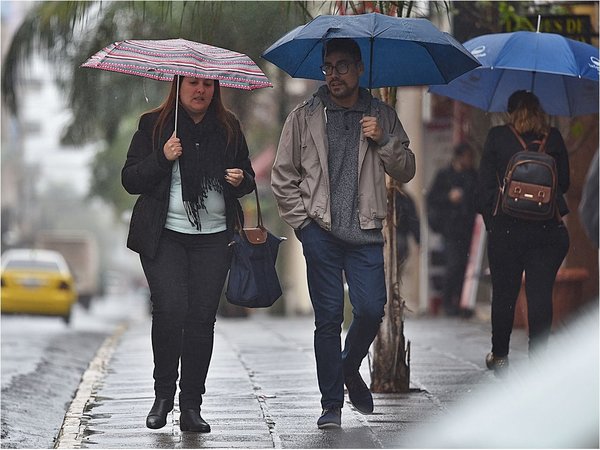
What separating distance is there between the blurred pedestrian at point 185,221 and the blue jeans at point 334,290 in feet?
1.38

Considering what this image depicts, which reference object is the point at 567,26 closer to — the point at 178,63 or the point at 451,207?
the point at 451,207

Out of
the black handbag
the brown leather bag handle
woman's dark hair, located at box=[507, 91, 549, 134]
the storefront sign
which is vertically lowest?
the black handbag

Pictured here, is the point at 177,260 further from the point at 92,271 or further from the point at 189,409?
the point at 92,271

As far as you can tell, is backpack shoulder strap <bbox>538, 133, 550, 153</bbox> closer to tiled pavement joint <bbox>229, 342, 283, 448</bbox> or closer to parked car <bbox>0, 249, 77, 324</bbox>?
tiled pavement joint <bbox>229, 342, 283, 448</bbox>

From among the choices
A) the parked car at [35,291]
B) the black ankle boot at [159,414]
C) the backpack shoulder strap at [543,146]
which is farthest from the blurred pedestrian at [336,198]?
the parked car at [35,291]

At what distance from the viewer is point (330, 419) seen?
260 inches

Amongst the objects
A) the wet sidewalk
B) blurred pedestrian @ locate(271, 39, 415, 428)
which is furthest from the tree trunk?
blurred pedestrian @ locate(271, 39, 415, 428)

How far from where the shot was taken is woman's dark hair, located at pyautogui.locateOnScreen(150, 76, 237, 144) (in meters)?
6.73

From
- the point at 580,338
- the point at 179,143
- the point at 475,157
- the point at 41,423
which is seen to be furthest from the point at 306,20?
the point at 475,157

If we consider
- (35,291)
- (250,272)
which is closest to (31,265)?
(35,291)

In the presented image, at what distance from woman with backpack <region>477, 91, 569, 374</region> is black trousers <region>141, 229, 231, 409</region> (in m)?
1.99

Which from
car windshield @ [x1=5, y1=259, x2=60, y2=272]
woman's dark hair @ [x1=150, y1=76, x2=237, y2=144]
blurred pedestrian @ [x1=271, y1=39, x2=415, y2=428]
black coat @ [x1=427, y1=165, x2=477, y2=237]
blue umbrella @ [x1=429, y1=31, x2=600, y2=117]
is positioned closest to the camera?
blurred pedestrian @ [x1=271, y1=39, x2=415, y2=428]

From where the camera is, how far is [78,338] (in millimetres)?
17000

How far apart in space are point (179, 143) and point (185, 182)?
185 millimetres
